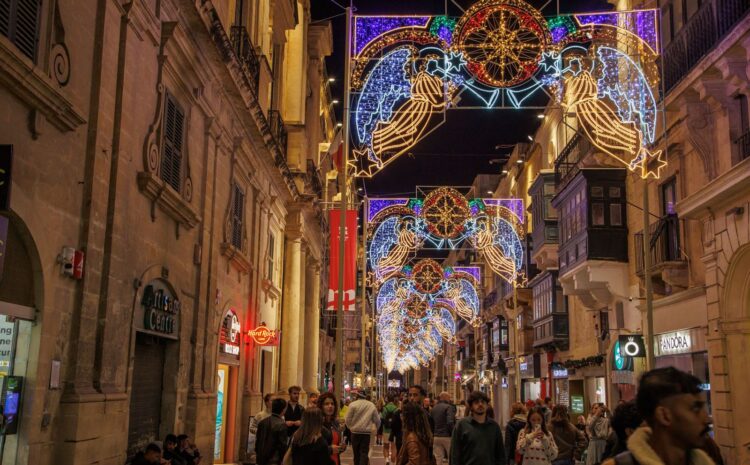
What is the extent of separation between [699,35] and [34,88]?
656 inches

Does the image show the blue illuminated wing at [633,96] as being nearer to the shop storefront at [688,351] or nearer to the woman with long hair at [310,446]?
the shop storefront at [688,351]

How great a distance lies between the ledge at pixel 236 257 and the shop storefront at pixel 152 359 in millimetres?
3552

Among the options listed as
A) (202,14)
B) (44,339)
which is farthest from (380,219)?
(44,339)

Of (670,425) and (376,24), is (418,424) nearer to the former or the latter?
(670,425)

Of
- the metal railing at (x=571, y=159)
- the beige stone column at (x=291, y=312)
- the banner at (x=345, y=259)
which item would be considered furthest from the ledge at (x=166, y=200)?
the metal railing at (x=571, y=159)

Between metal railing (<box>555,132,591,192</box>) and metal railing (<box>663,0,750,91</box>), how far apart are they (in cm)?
671

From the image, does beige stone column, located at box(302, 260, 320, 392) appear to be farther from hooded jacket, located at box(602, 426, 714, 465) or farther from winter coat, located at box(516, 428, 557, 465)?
hooded jacket, located at box(602, 426, 714, 465)

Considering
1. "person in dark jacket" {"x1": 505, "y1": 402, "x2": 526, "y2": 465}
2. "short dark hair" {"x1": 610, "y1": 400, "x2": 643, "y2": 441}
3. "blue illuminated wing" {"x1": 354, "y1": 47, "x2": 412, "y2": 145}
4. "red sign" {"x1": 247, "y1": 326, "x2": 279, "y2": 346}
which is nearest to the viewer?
"short dark hair" {"x1": 610, "y1": 400, "x2": 643, "y2": 441}

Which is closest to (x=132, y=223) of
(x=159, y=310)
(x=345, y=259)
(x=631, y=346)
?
(x=159, y=310)

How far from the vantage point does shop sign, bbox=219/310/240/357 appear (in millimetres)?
18688

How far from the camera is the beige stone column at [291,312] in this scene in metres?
29.1

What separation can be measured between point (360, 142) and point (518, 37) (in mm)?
4184

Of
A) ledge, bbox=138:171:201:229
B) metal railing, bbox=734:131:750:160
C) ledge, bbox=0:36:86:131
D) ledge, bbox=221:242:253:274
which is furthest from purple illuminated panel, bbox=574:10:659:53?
ledge, bbox=0:36:86:131

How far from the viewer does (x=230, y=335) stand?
63.9ft
